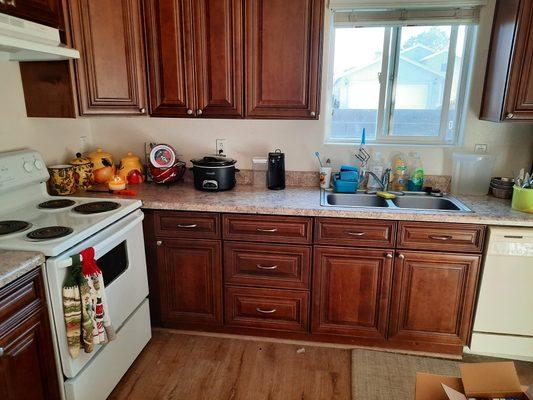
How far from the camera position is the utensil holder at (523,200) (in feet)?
6.77

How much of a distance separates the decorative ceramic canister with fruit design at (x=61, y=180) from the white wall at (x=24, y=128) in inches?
4.6

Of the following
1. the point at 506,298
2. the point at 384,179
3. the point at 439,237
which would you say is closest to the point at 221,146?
the point at 384,179

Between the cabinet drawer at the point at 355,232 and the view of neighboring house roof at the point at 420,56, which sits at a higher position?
the view of neighboring house roof at the point at 420,56

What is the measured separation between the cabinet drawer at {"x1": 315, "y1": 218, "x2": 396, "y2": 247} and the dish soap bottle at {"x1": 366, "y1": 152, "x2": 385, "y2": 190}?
0.54 meters

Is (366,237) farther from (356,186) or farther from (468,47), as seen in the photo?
(468,47)

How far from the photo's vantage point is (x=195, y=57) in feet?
7.41

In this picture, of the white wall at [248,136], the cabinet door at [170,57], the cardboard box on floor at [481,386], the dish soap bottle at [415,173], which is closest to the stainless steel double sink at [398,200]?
the dish soap bottle at [415,173]

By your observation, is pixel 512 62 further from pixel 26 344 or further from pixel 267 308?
pixel 26 344

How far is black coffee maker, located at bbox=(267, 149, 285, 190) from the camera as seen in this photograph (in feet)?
8.11

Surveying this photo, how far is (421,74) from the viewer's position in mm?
2521

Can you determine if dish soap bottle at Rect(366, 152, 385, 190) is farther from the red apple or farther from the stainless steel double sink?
the red apple

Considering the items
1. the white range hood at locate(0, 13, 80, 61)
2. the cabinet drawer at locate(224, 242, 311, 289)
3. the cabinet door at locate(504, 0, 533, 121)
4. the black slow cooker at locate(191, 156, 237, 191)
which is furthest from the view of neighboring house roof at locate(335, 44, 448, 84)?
the white range hood at locate(0, 13, 80, 61)

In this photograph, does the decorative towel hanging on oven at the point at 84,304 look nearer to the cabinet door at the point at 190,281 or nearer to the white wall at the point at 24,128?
the cabinet door at the point at 190,281

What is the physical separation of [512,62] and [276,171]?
1429 mm
